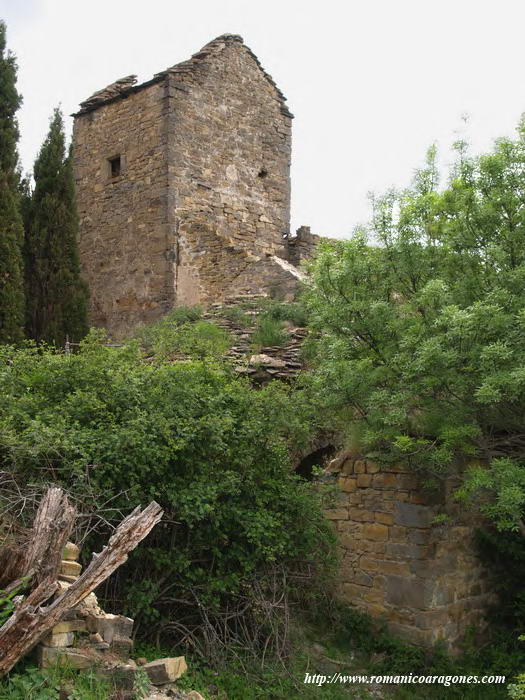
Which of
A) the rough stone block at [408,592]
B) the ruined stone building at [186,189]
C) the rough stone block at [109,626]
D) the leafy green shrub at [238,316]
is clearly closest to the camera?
the rough stone block at [109,626]

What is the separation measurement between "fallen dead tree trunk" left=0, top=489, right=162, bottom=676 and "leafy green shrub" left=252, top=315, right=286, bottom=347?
227 inches

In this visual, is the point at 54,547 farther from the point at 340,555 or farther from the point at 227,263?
the point at 227,263

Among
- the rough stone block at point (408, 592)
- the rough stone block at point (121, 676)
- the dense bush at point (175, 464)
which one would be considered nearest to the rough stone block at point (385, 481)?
the dense bush at point (175, 464)

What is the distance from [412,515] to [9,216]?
8443 millimetres

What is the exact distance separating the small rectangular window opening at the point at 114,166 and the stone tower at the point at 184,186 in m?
0.02

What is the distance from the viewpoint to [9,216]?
1222cm

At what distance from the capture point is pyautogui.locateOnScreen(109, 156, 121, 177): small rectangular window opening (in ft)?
51.1

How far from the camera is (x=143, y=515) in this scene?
510 centimetres

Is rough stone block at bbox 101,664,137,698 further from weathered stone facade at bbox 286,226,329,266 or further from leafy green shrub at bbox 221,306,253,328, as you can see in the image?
weathered stone facade at bbox 286,226,329,266

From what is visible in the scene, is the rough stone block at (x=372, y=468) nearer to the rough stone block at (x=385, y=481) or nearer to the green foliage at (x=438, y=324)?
the rough stone block at (x=385, y=481)

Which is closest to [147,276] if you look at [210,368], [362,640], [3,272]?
[3,272]

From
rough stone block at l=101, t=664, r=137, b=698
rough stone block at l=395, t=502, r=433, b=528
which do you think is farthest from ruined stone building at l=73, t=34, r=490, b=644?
rough stone block at l=101, t=664, r=137, b=698

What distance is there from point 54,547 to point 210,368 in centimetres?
305

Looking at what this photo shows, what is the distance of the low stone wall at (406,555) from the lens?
7.49 metres
